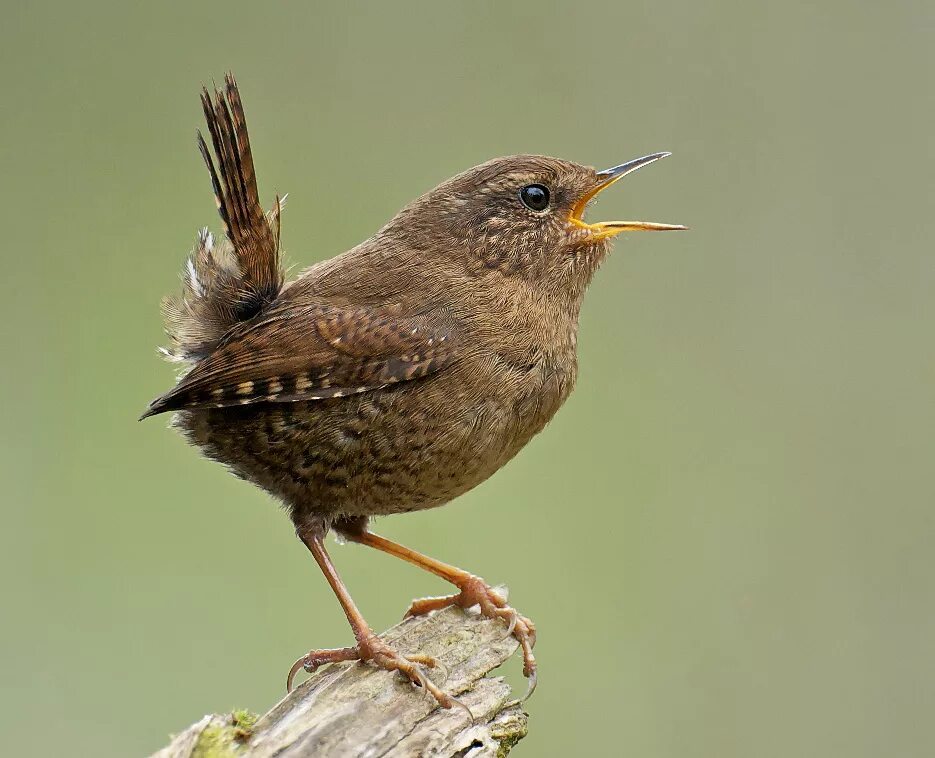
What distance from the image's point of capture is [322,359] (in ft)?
11.0

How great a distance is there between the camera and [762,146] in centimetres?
596

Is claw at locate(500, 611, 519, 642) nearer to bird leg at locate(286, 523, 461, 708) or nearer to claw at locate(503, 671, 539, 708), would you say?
claw at locate(503, 671, 539, 708)

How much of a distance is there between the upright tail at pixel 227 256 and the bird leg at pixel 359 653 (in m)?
0.70

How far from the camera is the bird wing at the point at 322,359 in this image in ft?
10.9

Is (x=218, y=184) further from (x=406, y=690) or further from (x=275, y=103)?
(x=275, y=103)

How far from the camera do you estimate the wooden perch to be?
292 centimetres

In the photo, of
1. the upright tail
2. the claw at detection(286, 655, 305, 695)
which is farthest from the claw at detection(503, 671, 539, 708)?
the upright tail

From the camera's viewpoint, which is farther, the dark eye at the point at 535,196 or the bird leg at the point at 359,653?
the dark eye at the point at 535,196

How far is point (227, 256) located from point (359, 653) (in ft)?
4.19

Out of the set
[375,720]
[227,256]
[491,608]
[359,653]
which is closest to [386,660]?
[359,653]

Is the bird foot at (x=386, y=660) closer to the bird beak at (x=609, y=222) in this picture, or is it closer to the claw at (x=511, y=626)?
the claw at (x=511, y=626)

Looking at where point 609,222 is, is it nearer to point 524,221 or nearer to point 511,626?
point 524,221

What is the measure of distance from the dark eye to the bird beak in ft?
0.34

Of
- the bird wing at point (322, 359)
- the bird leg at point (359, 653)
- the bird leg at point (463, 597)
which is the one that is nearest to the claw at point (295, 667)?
the bird leg at point (359, 653)
